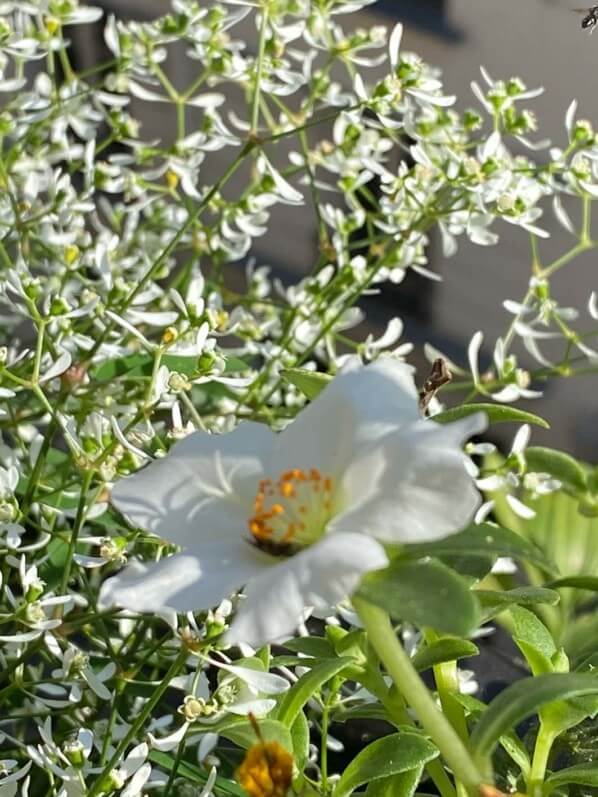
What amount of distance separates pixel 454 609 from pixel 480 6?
0.96m

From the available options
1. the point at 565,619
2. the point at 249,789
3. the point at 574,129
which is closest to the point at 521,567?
the point at 565,619

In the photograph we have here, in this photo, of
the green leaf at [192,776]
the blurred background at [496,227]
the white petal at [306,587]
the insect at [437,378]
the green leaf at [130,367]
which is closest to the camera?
the white petal at [306,587]

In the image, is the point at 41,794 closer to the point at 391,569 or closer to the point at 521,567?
the point at 391,569

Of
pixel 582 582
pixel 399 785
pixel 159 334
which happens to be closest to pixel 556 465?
pixel 582 582

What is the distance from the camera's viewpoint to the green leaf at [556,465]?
56cm

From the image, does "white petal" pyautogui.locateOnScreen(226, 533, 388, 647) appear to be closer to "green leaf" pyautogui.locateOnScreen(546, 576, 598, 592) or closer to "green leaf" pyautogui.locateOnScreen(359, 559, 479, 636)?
"green leaf" pyautogui.locateOnScreen(359, 559, 479, 636)

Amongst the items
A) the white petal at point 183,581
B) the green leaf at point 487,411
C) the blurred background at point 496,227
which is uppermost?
the white petal at point 183,581

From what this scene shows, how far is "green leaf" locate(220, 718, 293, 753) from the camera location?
0.37 m

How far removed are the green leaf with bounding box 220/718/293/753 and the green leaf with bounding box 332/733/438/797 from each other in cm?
2

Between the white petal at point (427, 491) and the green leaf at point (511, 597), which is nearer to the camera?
the white petal at point (427, 491)

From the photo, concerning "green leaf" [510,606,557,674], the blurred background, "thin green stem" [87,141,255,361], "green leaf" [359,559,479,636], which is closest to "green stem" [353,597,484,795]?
"green leaf" [359,559,479,636]

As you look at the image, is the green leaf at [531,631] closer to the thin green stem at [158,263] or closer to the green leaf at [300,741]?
the green leaf at [300,741]

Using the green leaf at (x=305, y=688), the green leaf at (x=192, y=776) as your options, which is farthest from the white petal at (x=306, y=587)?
the green leaf at (x=192, y=776)

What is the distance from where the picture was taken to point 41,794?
0.59 metres
